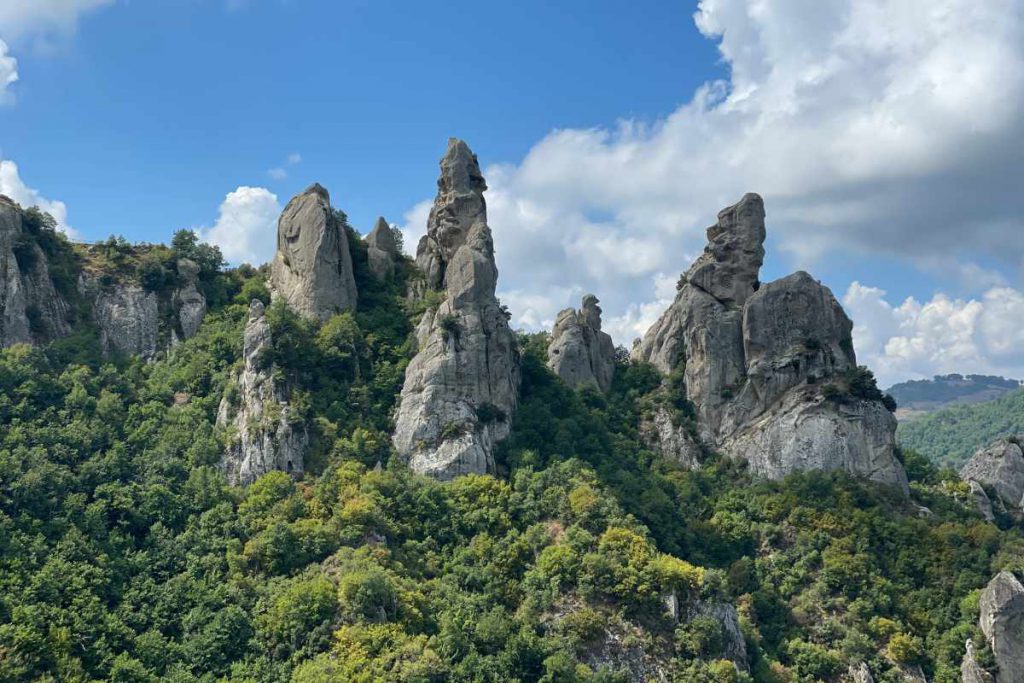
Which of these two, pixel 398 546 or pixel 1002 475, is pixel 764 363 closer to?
pixel 1002 475

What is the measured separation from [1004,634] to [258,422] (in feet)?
171

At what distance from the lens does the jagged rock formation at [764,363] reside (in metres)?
80.6

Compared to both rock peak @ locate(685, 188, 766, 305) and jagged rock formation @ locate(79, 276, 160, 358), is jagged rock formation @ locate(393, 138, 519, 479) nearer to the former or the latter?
rock peak @ locate(685, 188, 766, 305)

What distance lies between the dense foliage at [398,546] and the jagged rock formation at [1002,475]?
3.94m

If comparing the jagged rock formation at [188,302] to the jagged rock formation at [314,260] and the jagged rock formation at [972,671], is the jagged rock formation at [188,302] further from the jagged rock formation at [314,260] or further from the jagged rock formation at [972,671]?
the jagged rock formation at [972,671]

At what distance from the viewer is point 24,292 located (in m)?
80.2

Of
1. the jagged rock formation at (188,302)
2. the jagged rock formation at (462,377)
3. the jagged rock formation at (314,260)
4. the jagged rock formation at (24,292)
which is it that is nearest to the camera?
the jagged rock formation at (462,377)

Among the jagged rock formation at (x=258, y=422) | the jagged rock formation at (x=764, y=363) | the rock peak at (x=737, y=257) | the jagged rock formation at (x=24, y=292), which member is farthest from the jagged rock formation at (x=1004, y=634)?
the jagged rock formation at (x=24, y=292)

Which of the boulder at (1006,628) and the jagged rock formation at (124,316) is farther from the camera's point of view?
the jagged rock formation at (124,316)

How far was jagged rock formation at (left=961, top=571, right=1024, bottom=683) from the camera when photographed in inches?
2451

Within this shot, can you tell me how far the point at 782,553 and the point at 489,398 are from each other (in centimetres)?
2494

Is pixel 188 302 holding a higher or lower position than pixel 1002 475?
higher

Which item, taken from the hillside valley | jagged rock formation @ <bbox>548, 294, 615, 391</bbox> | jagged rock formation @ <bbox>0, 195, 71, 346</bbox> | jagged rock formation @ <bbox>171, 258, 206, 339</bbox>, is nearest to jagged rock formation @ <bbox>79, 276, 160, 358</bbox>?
the hillside valley

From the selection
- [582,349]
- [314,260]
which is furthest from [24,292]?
[582,349]
